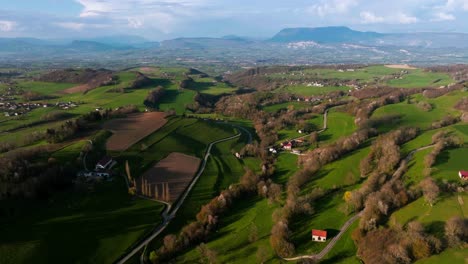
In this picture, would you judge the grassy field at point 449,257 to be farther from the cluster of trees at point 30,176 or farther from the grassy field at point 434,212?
the cluster of trees at point 30,176

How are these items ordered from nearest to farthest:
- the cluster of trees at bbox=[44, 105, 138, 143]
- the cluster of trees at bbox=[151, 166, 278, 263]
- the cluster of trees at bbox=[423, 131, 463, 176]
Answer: the cluster of trees at bbox=[151, 166, 278, 263]
the cluster of trees at bbox=[423, 131, 463, 176]
the cluster of trees at bbox=[44, 105, 138, 143]

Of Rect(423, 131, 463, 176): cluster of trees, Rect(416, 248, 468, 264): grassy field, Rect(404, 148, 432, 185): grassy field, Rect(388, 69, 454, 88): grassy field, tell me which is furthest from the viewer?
Rect(388, 69, 454, 88): grassy field

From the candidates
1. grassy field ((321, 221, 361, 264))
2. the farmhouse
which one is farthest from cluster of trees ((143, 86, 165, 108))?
grassy field ((321, 221, 361, 264))

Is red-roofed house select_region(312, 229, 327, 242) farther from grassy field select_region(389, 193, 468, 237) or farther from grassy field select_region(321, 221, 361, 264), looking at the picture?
grassy field select_region(389, 193, 468, 237)

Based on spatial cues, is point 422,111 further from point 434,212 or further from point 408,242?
point 408,242

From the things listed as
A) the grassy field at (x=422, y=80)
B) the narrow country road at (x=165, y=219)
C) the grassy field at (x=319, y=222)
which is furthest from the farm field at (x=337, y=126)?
the grassy field at (x=422, y=80)

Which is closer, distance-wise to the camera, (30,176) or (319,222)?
(319,222)

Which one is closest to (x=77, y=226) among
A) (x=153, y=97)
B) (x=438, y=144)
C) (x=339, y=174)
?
(x=339, y=174)
